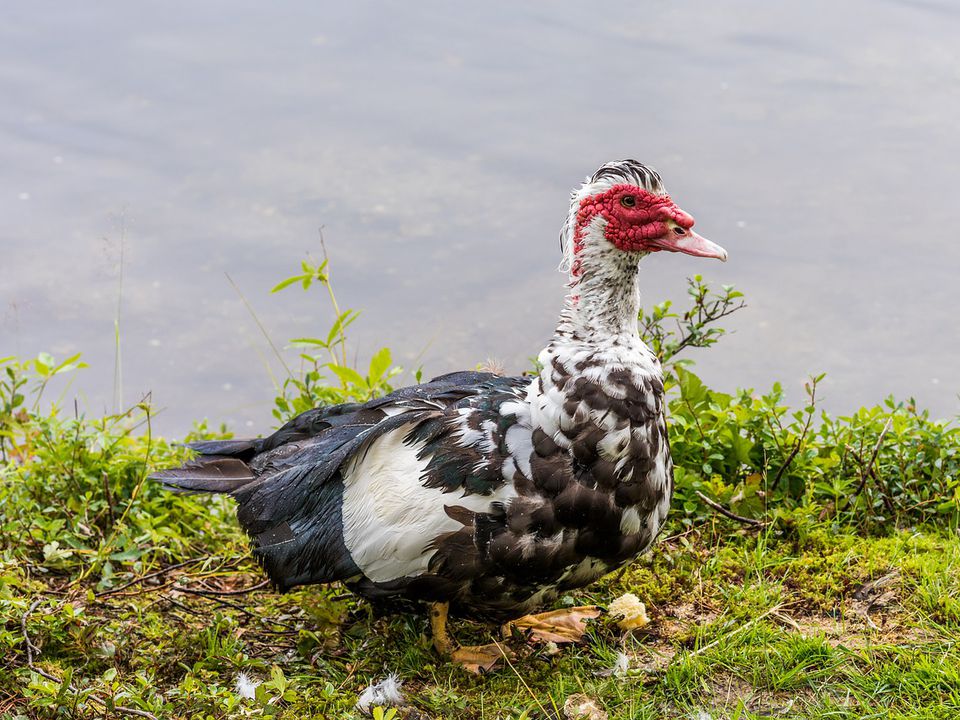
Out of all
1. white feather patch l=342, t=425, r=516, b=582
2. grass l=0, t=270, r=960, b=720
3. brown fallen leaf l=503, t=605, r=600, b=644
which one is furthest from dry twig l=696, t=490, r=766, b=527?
white feather patch l=342, t=425, r=516, b=582

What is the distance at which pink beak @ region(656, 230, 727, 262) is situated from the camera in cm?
279

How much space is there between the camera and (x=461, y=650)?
2.97 metres

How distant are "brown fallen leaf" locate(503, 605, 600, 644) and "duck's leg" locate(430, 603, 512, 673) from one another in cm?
11

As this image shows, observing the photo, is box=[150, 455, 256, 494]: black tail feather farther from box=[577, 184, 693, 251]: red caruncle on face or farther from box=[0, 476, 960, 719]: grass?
box=[577, 184, 693, 251]: red caruncle on face

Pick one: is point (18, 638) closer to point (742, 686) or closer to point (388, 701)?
point (388, 701)

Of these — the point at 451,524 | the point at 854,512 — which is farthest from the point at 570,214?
the point at 854,512

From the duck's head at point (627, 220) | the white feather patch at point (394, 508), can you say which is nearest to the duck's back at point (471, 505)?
the white feather patch at point (394, 508)

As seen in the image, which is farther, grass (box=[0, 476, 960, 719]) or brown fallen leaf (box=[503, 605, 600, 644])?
brown fallen leaf (box=[503, 605, 600, 644])

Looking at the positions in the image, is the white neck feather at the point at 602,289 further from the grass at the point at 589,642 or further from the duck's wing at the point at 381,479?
the grass at the point at 589,642

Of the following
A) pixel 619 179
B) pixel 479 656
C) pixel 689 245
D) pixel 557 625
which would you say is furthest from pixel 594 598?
pixel 619 179

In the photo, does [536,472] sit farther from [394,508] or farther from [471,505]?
[394,508]

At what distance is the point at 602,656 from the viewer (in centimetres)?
296

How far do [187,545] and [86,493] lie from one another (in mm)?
356

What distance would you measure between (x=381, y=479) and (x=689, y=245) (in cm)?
96
